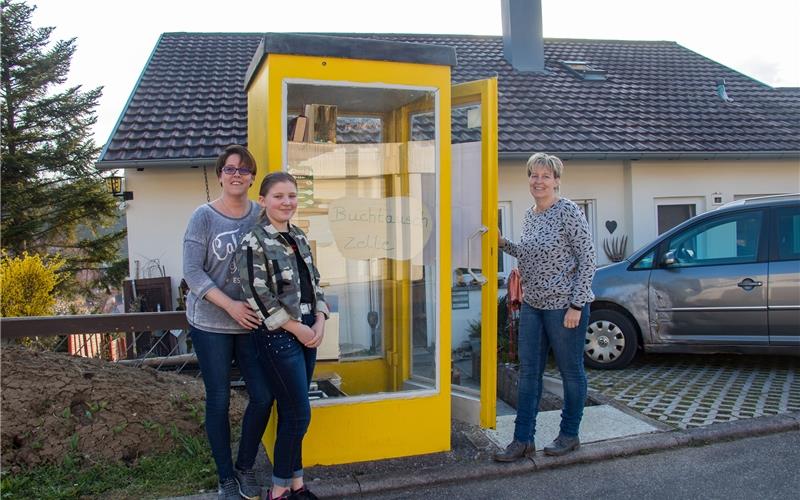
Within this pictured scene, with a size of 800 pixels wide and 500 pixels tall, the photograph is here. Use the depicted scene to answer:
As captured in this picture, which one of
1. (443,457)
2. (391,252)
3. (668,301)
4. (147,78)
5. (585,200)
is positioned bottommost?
(443,457)

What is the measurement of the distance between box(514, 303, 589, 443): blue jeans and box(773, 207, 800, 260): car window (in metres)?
3.13

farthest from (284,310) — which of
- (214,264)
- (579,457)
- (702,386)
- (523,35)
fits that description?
(523,35)

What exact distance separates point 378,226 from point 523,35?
9558mm

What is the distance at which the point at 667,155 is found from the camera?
977 centimetres

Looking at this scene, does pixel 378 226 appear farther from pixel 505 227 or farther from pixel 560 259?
pixel 505 227

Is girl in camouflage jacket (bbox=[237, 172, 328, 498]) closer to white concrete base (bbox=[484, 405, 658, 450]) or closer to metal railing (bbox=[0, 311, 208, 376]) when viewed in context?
white concrete base (bbox=[484, 405, 658, 450])

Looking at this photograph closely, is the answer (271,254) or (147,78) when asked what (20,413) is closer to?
(271,254)

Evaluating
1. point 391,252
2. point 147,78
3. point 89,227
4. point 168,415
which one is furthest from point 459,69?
point 89,227

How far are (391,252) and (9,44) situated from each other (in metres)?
18.6

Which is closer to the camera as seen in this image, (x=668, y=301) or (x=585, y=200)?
(x=668, y=301)

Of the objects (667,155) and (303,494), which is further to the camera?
(667,155)

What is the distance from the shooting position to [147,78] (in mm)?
11055

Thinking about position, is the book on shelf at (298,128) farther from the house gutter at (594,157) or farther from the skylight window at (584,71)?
the skylight window at (584,71)

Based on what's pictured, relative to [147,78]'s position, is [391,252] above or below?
below
